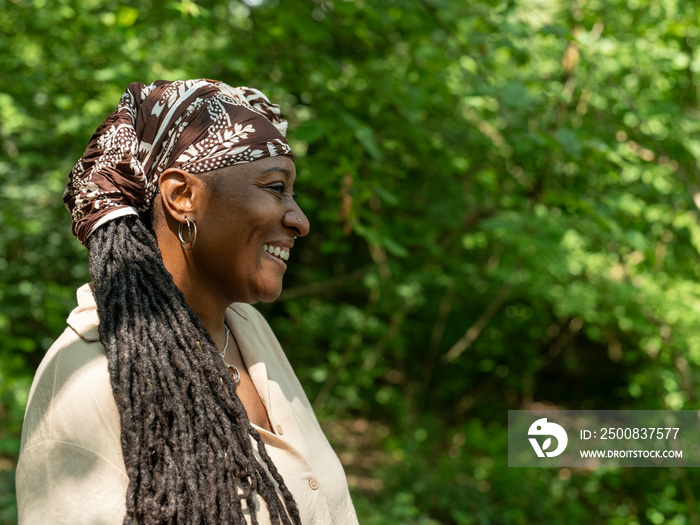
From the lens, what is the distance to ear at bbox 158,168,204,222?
1366mm

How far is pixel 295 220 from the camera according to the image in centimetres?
146

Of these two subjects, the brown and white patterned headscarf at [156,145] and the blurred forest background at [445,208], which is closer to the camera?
the brown and white patterned headscarf at [156,145]

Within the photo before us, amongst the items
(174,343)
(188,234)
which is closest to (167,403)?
(174,343)

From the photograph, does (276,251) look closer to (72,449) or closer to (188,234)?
(188,234)

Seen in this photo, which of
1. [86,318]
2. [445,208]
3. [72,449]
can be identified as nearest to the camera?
[72,449]

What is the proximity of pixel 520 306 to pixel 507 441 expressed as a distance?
5.51 ft

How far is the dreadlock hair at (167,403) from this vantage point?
3.89 feet

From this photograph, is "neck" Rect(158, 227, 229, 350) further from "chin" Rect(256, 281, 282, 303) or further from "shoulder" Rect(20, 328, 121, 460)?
"shoulder" Rect(20, 328, 121, 460)

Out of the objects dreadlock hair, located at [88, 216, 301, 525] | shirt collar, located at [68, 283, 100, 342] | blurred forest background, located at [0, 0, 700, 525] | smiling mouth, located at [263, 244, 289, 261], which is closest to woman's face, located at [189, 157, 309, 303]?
smiling mouth, located at [263, 244, 289, 261]

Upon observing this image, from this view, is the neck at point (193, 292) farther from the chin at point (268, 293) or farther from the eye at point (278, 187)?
the eye at point (278, 187)

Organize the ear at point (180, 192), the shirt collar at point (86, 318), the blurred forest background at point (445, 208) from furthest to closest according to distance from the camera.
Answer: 1. the blurred forest background at point (445, 208)
2. the ear at point (180, 192)
3. the shirt collar at point (86, 318)

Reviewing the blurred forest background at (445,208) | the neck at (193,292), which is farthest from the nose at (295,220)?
the blurred forest background at (445,208)

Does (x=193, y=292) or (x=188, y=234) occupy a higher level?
(x=188, y=234)

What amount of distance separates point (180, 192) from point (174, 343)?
0.31 meters
